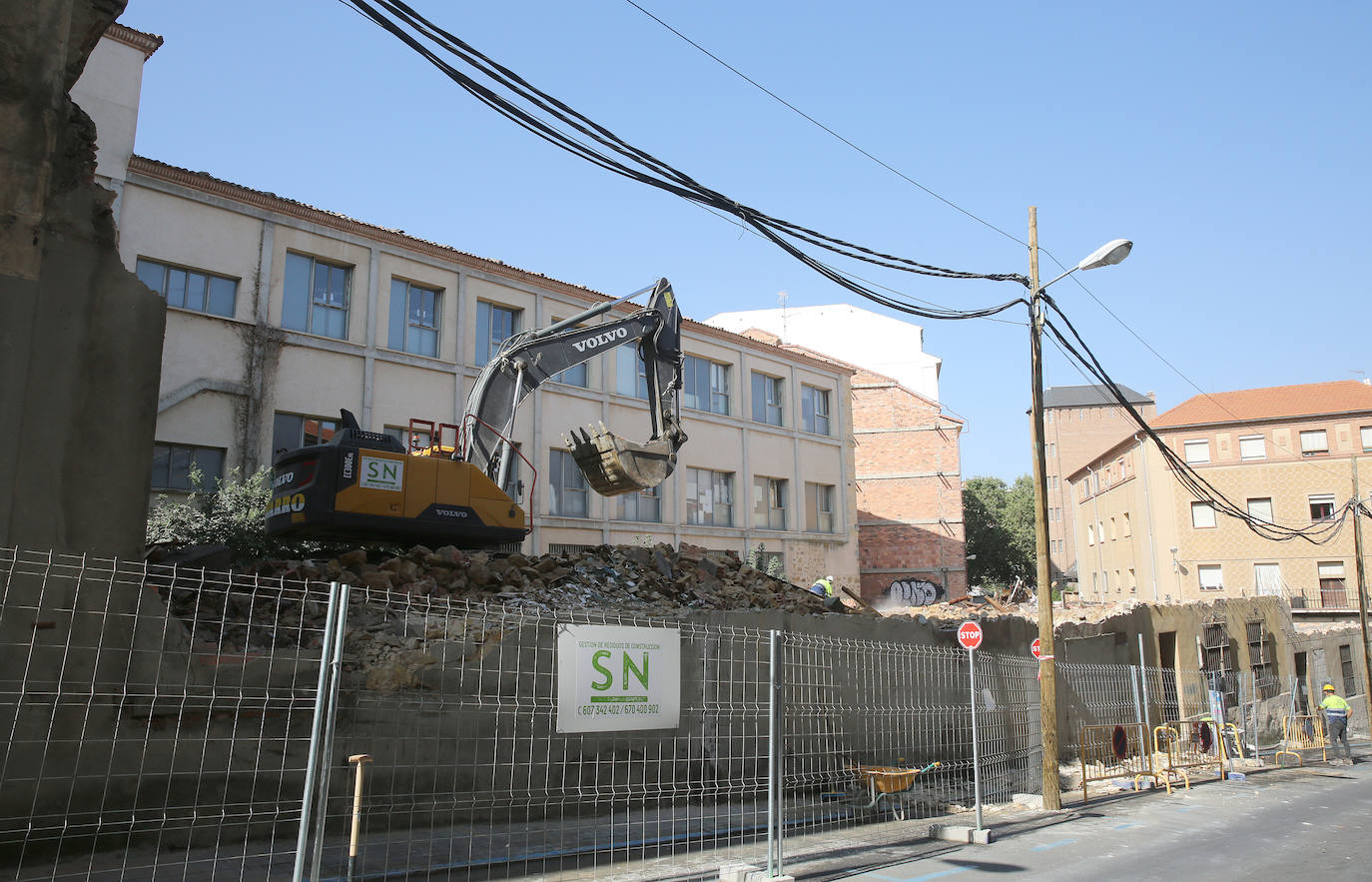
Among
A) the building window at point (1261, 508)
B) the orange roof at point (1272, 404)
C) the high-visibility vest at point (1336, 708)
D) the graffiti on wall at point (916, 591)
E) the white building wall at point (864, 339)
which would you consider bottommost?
the high-visibility vest at point (1336, 708)

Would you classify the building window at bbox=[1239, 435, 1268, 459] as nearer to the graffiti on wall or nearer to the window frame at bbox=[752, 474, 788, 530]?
the graffiti on wall

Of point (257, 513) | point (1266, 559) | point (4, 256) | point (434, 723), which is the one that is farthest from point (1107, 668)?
point (1266, 559)

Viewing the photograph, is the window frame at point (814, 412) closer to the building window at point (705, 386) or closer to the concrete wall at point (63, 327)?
the building window at point (705, 386)

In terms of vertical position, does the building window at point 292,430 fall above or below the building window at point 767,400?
below

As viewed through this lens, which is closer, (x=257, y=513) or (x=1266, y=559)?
(x=257, y=513)

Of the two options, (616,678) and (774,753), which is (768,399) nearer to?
(774,753)

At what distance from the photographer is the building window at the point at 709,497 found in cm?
2967

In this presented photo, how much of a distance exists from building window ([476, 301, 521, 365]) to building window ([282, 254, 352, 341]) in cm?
366

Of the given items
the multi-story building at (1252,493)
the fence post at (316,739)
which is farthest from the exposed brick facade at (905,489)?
the fence post at (316,739)

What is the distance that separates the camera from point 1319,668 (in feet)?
104

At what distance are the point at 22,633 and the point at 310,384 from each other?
52.9 ft

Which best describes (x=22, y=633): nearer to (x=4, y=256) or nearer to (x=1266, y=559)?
(x=4, y=256)

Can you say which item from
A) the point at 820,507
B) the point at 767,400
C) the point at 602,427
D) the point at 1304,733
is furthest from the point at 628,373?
the point at 1304,733

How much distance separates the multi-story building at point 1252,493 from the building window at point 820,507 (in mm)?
19201
